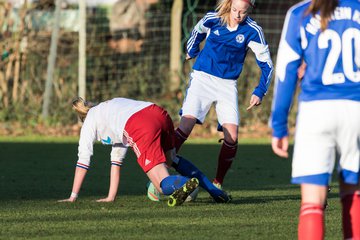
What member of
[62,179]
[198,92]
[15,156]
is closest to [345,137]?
[198,92]

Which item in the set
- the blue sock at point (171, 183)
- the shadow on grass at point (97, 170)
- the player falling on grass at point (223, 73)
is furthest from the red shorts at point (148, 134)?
the player falling on grass at point (223, 73)

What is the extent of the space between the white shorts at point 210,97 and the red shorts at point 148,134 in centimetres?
123

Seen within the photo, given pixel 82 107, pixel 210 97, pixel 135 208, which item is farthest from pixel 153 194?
pixel 210 97

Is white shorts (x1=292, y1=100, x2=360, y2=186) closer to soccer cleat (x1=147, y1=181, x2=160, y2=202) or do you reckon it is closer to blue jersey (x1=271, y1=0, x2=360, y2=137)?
blue jersey (x1=271, y1=0, x2=360, y2=137)

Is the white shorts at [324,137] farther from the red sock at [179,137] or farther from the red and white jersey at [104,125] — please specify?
the red sock at [179,137]

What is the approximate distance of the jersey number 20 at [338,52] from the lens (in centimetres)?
498

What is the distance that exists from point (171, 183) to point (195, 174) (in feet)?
2.35

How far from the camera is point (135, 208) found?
782 centimetres

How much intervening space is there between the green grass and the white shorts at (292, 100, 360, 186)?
1.43 meters

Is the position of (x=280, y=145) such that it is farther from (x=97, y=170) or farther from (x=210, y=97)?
(x=97, y=170)

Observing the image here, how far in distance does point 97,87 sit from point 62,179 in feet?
25.1

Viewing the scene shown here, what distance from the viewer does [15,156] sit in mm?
13078

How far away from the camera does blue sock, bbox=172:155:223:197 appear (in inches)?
321

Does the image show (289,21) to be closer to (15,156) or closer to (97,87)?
(15,156)
